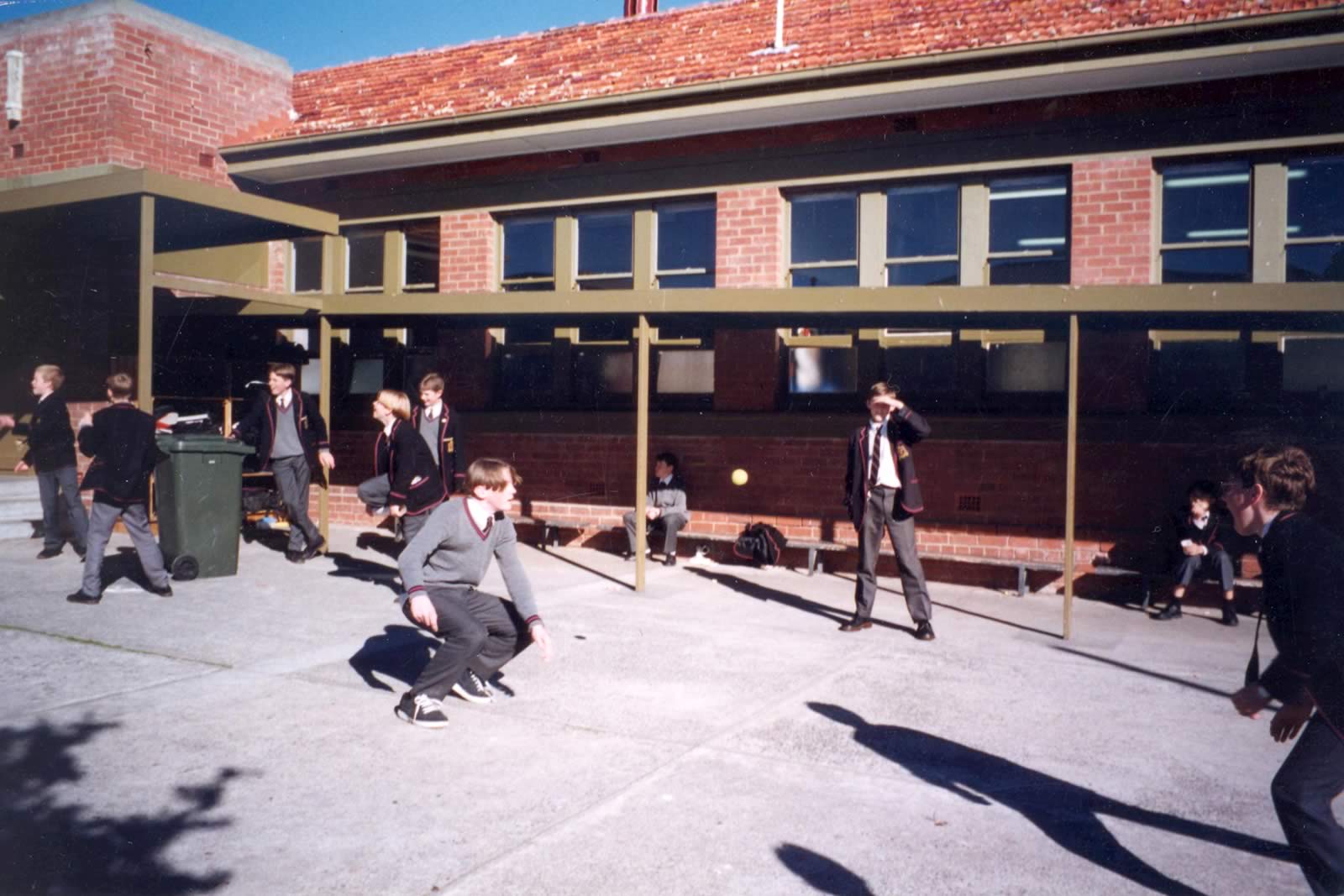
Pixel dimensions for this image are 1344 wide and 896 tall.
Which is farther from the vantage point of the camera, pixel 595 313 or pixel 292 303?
pixel 292 303

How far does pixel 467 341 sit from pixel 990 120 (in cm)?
663

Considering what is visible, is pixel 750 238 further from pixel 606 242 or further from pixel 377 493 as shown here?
pixel 377 493

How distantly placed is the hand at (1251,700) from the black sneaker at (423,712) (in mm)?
3440

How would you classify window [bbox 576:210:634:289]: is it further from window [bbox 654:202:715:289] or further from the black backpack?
the black backpack

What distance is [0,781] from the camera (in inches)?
157

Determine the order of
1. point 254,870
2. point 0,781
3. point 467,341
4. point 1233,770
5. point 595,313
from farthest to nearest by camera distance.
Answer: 1. point 467,341
2. point 595,313
3. point 1233,770
4. point 0,781
5. point 254,870

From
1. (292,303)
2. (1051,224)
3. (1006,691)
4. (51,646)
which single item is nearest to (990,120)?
(1051,224)

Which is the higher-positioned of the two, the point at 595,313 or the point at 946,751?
the point at 595,313

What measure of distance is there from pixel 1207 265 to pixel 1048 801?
727 centimetres

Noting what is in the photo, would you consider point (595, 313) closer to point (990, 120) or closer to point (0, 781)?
point (990, 120)

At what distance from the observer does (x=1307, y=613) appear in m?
3.07

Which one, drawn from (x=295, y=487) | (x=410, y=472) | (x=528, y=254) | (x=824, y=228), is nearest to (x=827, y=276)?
(x=824, y=228)

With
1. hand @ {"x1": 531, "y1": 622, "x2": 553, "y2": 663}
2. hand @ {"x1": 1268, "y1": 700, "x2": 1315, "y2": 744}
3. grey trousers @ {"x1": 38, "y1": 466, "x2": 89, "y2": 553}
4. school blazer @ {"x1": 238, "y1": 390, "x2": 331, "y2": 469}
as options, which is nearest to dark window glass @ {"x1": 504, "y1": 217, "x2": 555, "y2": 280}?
school blazer @ {"x1": 238, "y1": 390, "x2": 331, "y2": 469}

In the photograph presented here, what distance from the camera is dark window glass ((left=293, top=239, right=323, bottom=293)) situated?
14.2 m
